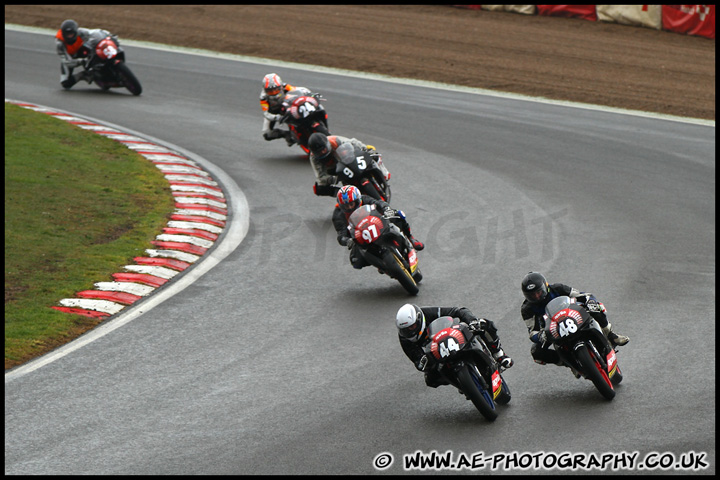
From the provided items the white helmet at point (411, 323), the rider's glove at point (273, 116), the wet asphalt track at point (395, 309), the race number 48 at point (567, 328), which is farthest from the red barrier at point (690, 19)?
the white helmet at point (411, 323)

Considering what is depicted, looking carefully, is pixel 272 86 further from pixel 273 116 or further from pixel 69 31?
pixel 69 31

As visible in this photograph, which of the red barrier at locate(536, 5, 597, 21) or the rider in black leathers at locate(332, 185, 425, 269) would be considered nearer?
the rider in black leathers at locate(332, 185, 425, 269)

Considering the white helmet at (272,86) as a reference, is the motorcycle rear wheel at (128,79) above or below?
below

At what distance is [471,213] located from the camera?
16.8m

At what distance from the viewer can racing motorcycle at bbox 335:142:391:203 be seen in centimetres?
1530

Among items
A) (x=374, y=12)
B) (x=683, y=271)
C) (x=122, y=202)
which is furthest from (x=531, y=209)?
(x=374, y=12)

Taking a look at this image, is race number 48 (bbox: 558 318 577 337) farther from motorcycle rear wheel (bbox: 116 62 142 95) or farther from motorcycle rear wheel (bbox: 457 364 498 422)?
motorcycle rear wheel (bbox: 116 62 142 95)

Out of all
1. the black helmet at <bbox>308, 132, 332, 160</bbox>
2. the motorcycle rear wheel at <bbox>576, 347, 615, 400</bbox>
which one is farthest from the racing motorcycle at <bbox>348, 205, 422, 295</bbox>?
the motorcycle rear wheel at <bbox>576, 347, 615, 400</bbox>

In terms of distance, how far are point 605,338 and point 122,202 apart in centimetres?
974

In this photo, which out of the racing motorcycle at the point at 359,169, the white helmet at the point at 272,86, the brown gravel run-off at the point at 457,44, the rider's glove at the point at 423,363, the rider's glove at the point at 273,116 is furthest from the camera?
the brown gravel run-off at the point at 457,44

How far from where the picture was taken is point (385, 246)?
13.0 m

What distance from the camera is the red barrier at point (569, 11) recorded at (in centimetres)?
3494

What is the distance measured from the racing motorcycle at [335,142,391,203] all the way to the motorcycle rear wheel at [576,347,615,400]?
256 inches

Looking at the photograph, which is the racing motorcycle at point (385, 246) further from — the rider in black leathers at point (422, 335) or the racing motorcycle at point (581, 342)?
the racing motorcycle at point (581, 342)
